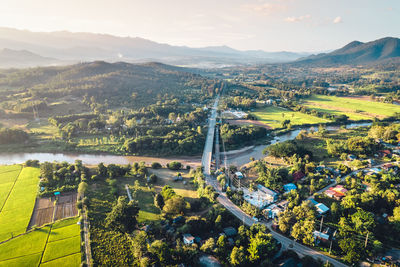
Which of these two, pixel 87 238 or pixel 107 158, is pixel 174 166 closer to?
pixel 107 158

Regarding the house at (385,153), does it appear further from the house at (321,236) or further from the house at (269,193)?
the house at (321,236)

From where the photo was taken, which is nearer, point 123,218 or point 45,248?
point 45,248

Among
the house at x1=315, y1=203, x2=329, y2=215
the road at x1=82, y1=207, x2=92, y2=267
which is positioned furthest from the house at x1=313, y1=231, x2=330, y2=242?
the road at x1=82, y1=207, x2=92, y2=267

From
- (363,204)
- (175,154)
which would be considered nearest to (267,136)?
(175,154)

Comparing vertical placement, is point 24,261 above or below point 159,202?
below

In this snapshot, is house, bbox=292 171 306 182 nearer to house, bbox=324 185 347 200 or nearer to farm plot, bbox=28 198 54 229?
house, bbox=324 185 347 200

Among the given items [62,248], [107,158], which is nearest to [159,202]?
[62,248]

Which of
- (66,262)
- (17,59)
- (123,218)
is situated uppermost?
(17,59)
